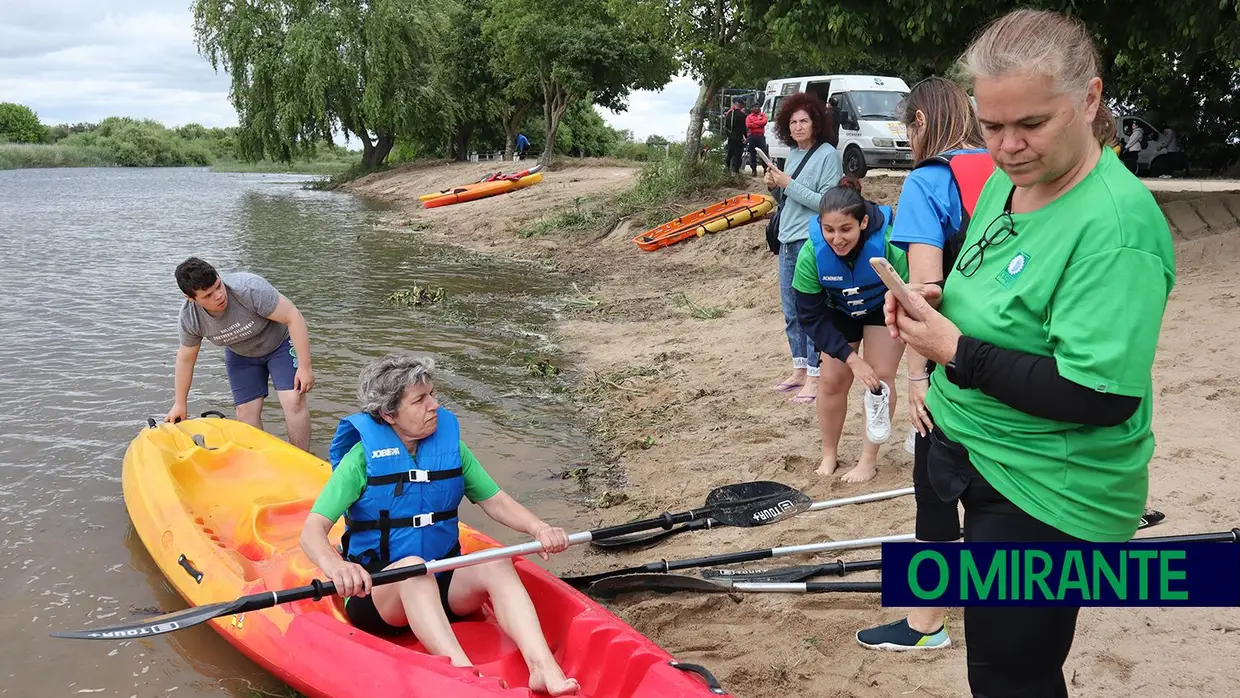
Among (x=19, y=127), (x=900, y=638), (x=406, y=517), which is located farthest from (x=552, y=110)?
(x=19, y=127)

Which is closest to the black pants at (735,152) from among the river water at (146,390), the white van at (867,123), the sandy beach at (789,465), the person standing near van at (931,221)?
the white van at (867,123)

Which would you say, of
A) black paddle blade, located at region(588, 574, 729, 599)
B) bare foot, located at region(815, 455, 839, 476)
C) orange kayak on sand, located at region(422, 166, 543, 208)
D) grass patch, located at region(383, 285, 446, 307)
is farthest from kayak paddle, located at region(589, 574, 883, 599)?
orange kayak on sand, located at region(422, 166, 543, 208)

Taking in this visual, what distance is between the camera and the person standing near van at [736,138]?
17.1 meters

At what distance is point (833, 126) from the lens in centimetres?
607

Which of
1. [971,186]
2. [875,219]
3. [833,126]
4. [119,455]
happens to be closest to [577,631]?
[971,186]

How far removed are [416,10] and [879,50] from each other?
86.6 feet

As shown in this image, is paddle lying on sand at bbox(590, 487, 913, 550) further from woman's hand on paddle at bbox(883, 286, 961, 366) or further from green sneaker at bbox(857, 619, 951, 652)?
woman's hand on paddle at bbox(883, 286, 961, 366)

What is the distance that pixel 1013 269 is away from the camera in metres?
1.90

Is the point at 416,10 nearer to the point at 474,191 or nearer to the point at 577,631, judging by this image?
→ the point at 474,191

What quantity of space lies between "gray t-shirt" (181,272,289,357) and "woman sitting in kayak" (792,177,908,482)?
325cm

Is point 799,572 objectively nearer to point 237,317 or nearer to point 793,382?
point 793,382

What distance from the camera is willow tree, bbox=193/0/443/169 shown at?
31.1m

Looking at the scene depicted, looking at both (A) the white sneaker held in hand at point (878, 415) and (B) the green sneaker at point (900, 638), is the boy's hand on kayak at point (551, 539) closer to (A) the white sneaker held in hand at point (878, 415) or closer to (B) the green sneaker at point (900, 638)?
(B) the green sneaker at point (900, 638)

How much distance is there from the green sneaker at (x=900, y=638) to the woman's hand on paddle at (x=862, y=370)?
134 centimetres
